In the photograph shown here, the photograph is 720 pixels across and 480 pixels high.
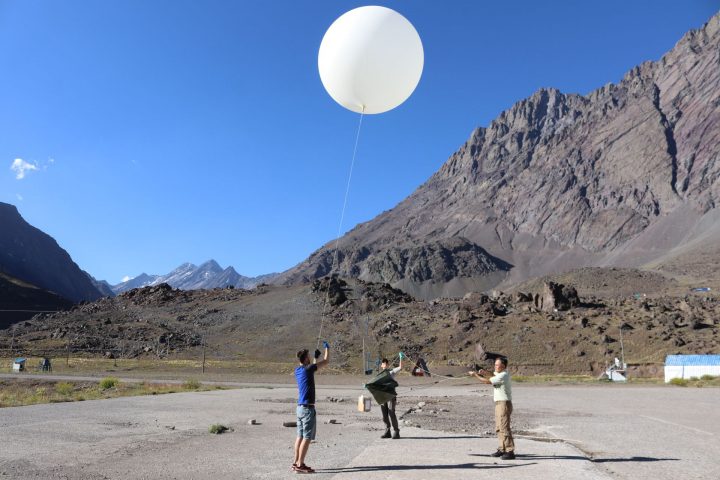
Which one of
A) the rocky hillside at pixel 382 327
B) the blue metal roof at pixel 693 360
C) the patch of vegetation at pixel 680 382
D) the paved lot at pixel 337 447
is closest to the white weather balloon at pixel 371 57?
the paved lot at pixel 337 447

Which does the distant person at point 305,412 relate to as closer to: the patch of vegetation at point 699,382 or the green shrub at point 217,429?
the green shrub at point 217,429

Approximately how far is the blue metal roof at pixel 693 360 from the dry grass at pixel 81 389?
121ft

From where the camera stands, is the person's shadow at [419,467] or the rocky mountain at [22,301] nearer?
the person's shadow at [419,467]

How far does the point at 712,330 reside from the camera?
66.9 m

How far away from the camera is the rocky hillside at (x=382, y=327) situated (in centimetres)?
6688

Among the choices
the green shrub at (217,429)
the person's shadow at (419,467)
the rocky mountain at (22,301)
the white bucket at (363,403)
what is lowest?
the green shrub at (217,429)

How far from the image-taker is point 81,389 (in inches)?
1405

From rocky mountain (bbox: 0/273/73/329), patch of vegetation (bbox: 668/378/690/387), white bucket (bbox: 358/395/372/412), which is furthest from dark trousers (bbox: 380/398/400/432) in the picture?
rocky mountain (bbox: 0/273/73/329)

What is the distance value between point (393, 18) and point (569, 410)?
15782 millimetres

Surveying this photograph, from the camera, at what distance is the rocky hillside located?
66.9 m

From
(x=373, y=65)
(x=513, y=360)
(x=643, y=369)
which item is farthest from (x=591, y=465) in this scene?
(x=513, y=360)

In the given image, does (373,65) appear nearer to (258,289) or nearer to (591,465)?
(591,465)

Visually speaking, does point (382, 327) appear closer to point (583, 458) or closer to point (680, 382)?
point (680, 382)

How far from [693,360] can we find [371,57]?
4532 cm
